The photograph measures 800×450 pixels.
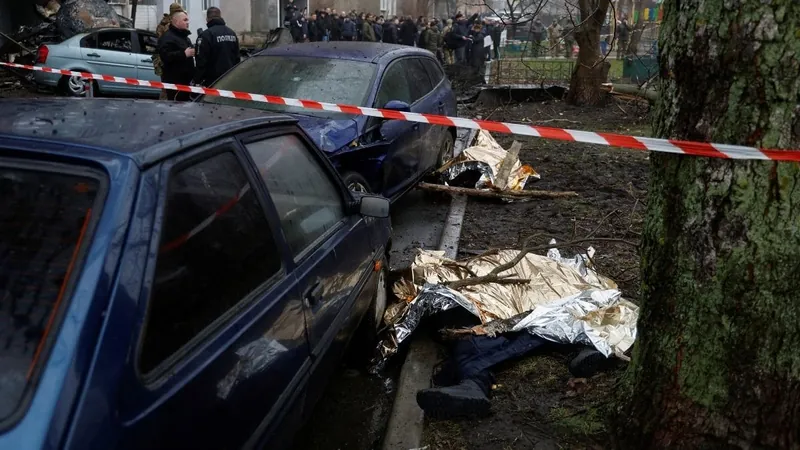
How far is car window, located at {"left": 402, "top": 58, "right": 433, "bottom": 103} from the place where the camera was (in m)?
7.53

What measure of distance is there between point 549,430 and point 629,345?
80 centimetres

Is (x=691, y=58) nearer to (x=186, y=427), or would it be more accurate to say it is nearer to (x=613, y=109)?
(x=186, y=427)

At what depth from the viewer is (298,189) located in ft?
10.3

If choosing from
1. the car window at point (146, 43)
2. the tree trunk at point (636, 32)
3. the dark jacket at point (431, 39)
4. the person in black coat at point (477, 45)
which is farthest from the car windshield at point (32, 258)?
the dark jacket at point (431, 39)

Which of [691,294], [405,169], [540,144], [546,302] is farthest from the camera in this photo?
[540,144]

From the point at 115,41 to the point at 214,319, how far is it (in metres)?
13.6

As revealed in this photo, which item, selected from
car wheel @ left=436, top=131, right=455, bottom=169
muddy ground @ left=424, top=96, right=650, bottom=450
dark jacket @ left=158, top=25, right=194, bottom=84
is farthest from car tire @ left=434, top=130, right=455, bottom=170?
dark jacket @ left=158, top=25, right=194, bottom=84

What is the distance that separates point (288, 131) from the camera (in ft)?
10.6

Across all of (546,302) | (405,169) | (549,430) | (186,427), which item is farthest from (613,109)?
(186,427)

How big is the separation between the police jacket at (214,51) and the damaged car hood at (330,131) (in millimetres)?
3553

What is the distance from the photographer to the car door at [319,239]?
2855 millimetres

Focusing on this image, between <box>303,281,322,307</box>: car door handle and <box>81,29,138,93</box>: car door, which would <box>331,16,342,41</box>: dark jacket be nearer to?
<box>81,29,138,93</box>: car door

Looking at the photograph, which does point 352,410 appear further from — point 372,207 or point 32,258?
point 32,258

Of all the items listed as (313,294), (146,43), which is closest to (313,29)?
(146,43)
